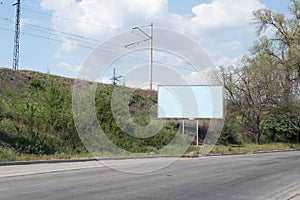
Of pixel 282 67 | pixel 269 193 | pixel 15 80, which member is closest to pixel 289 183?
pixel 269 193

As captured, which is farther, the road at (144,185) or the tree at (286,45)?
the tree at (286,45)

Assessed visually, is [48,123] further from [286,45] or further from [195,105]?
[286,45]

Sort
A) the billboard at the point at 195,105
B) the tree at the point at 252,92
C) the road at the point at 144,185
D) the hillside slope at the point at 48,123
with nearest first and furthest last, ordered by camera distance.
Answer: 1. the road at the point at 144,185
2. the hillside slope at the point at 48,123
3. the billboard at the point at 195,105
4. the tree at the point at 252,92

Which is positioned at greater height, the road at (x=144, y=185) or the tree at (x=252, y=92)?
the tree at (x=252, y=92)

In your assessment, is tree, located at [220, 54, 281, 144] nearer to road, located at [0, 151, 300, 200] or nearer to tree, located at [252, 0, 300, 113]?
tree, located at [252, 0, 300, 113]

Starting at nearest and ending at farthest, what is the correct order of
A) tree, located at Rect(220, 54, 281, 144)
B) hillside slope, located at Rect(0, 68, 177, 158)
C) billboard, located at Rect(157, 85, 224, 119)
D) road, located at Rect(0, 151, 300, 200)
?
road, located at Rect(0, 151, 300, 200), hillside slope, located at Rect(0, 68, 177, 158), billboard, located at Rect(157, 85, 224, 119), tree, located at Rect(220, 54, 281, 144)

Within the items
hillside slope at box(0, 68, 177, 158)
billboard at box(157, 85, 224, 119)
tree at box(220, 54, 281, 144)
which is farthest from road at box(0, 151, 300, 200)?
tree at box(220, 54, 281, 144)

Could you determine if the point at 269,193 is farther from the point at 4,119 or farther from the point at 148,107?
the point at 148,107

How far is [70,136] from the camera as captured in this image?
26.8 metres

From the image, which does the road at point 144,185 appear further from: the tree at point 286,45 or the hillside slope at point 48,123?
the tree at point 286,45

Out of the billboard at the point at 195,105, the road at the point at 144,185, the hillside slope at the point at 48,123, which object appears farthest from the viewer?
the billboard at the point at 195,105

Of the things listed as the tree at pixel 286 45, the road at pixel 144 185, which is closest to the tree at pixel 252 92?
the tree at pixel 286 45

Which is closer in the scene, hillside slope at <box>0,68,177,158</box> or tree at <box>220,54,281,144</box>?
hillside slope at <box>0,68,177,158</box>

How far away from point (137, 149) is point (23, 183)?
1750 cm
